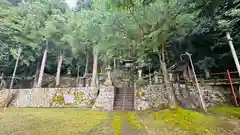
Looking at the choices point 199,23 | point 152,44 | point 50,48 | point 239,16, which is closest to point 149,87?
point 152,44

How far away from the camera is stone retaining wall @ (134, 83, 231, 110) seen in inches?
284

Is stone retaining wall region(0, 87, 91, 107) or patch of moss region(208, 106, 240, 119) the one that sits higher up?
stone retaining wall region(0, 87, 91, 107)

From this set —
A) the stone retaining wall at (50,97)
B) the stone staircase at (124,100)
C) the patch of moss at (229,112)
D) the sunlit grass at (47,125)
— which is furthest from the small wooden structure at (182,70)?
the stone retaining wall at (50,97)

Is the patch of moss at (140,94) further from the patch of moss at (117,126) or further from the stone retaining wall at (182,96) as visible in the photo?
the patch of moss at (117,126)

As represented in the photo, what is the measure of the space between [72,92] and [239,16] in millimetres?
11767

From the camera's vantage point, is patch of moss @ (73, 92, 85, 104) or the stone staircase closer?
the stone staircase

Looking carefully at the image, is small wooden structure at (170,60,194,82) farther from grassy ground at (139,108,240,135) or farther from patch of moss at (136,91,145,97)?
grassy ground at (139,108,240,135)

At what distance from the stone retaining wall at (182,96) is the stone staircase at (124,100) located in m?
0.47

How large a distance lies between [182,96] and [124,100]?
3.95 metres

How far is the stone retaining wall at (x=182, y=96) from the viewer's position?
23.7ft

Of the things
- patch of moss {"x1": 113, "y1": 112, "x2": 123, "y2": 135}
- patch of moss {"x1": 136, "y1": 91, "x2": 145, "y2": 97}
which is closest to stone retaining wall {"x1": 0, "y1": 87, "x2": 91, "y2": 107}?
patch of moss {"x1": 136, "y1": 91, "x2": 145, "y2": 97}

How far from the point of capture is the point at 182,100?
23.5ft

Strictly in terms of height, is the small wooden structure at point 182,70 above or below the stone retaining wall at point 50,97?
above

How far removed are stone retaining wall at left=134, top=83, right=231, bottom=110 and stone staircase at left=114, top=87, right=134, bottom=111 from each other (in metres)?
0.47
